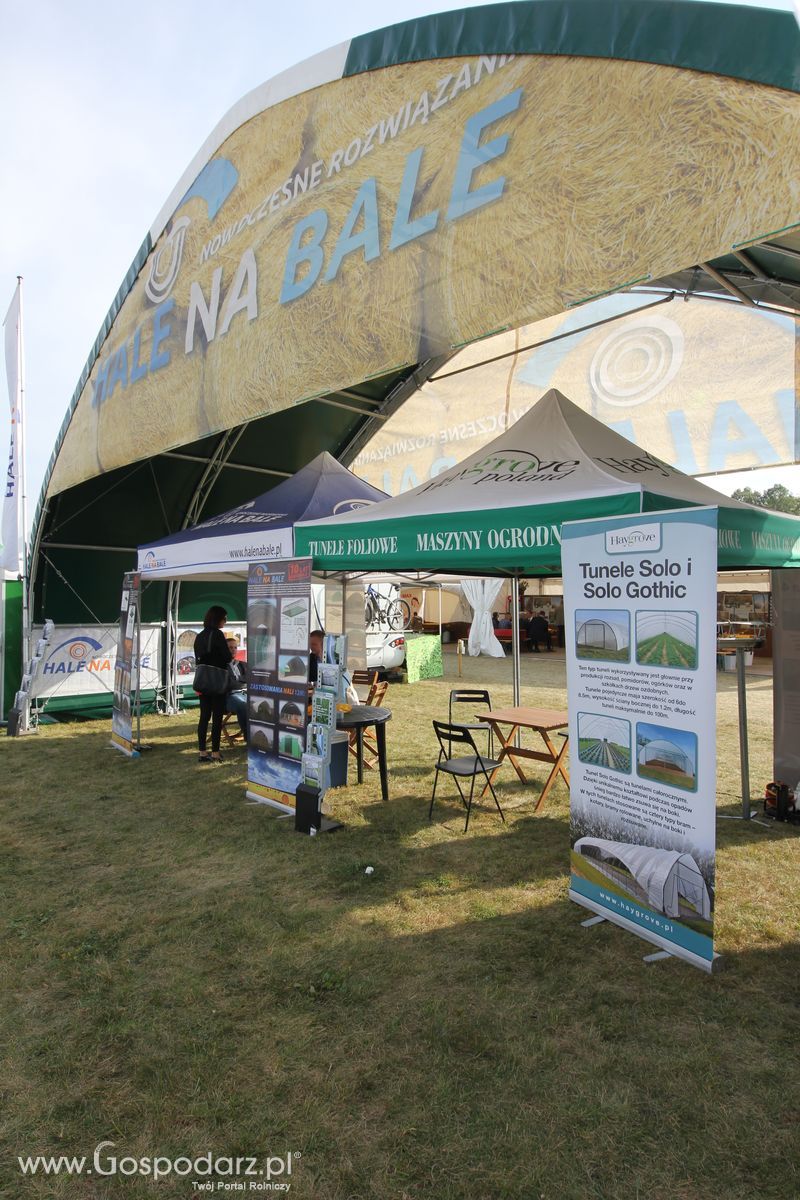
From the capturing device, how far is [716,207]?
3121mm

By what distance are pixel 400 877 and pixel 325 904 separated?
0.58 meters

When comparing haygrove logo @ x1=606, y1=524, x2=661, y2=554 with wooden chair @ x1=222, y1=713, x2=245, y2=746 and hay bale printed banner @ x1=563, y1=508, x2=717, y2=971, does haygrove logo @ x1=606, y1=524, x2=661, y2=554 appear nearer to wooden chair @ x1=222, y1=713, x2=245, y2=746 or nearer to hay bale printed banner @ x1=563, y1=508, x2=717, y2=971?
hay bale printed banner @ x1=563, y1=508, x2=717, y2=971

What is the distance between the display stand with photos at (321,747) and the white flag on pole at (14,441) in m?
6.08

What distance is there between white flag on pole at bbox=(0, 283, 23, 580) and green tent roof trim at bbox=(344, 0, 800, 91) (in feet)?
21.0

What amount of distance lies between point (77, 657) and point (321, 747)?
21.2 ft

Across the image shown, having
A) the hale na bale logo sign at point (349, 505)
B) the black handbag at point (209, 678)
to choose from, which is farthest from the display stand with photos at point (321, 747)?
the black handbag at point (209, 678)

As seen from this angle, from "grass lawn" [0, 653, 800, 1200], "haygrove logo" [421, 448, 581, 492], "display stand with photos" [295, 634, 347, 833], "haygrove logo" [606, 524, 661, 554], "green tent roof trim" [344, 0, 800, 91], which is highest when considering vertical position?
"green tent roof trim" [344, 0, 800, 91]

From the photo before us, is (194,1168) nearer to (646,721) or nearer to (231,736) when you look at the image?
(646,721)

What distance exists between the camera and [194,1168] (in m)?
2.12

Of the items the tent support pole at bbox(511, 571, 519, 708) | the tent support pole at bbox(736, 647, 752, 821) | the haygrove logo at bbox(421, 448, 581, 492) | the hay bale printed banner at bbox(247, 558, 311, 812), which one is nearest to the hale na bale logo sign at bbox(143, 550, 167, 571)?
the hay bale printed banner at bbox(247, 558, 311, 812)

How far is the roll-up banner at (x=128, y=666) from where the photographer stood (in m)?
7.88

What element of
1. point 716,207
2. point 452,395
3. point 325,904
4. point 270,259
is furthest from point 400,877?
point 452,395

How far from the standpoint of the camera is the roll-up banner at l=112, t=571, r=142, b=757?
788 cm

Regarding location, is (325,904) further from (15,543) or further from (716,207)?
(15,543)
